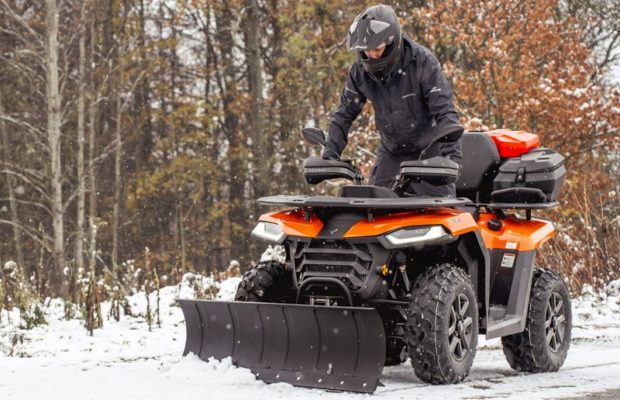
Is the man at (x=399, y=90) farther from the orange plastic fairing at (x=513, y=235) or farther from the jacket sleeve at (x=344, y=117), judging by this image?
the orange plastic fairing at (x=513, y=235)

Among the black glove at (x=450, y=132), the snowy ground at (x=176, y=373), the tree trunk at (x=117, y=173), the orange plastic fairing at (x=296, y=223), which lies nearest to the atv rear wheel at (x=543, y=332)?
the snowy ground at (x=176, y=373)

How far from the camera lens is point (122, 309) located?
11.3m

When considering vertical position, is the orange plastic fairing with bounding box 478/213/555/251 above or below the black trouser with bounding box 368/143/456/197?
below

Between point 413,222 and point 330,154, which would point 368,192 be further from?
point 330,154

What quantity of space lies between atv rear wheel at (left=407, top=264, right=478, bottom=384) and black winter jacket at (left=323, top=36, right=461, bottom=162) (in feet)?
3.38

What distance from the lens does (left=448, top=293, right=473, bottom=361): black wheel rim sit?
6.24m

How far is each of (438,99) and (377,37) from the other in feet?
1.83

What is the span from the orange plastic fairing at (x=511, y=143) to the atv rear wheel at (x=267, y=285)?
199 cm

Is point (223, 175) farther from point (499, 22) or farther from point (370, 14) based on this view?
point (370, 14)

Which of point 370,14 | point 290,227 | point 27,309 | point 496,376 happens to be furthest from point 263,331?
point 27,309

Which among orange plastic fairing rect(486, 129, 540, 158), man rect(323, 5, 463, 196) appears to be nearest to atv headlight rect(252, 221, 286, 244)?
man rect(323, 5, 463, 196)

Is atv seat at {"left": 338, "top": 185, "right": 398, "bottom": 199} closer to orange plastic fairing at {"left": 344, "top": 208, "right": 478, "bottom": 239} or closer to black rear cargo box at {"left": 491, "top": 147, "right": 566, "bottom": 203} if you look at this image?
orange plastic fairing at {"left": 344, "top": 208, "right": 478, "bottom": 239}

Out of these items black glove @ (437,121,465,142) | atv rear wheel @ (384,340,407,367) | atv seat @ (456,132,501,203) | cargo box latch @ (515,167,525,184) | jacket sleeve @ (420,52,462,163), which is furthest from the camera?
atv seat @ (456,132,501,203)

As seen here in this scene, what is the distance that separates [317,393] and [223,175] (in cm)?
2655
